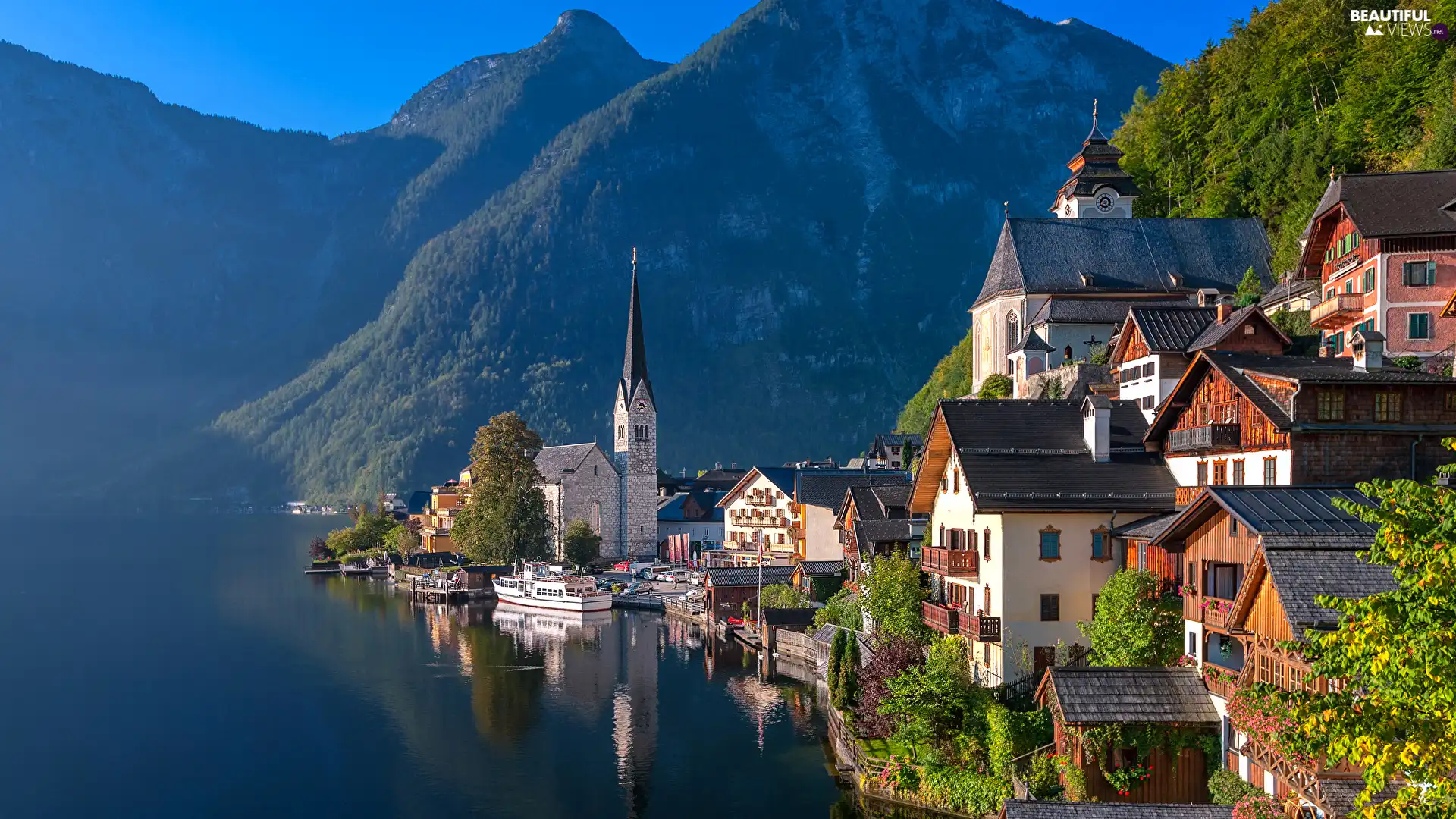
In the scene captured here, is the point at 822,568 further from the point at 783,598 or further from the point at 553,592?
the point at 553,592

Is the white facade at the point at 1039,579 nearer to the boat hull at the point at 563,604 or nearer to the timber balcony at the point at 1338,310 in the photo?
the timber balcony at the point at 1338,310

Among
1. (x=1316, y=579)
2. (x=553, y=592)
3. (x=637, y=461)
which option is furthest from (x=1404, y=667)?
(x=637, y=461)

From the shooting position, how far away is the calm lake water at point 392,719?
42531 mm

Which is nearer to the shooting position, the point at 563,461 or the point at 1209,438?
the point at 1209,438

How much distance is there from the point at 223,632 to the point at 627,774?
51.0 meters

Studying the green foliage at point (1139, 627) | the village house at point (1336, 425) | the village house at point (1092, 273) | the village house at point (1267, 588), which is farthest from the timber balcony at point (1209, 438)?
the village house at point (1092, 273)

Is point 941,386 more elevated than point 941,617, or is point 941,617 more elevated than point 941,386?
point 941,386

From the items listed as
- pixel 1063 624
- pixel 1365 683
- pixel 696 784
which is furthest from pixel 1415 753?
pixel 696 784

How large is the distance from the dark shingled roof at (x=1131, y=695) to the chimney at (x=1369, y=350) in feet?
42.4

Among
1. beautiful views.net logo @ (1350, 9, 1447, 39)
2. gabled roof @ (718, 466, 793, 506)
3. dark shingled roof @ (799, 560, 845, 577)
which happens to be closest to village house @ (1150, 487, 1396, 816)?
dark shingled roof @ (799, 560, 845, 577)

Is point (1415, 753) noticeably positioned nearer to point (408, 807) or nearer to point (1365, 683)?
point (1365, 683)

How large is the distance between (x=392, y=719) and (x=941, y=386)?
69616 millimetres

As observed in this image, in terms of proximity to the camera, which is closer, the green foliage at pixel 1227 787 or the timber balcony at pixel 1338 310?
the green foliage at pixel 1227 787

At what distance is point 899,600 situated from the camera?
1788 inches
